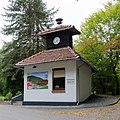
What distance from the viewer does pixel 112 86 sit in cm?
2794

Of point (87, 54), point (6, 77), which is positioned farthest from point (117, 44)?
point (6, 77)

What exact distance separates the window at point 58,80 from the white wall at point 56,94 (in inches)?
12.0

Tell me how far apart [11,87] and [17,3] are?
10591 millimetres

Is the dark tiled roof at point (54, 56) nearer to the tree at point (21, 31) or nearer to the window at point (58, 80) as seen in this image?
the window at point (58, 80)

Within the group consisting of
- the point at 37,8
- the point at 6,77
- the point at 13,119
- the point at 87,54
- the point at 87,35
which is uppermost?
the point at 37,8

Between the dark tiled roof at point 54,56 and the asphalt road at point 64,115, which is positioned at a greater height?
the dark tiled roof at point 54,56

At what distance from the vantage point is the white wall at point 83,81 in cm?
2063

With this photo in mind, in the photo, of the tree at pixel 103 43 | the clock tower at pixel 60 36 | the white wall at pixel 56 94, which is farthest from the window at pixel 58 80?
the tree at pixel 103 43

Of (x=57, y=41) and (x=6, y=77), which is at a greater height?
(x=57, y=41)

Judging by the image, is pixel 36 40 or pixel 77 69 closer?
pixel 77 69

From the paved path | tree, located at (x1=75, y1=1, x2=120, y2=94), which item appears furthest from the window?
tree, located at (x1=75, y1=1, x2=120, y2=94)

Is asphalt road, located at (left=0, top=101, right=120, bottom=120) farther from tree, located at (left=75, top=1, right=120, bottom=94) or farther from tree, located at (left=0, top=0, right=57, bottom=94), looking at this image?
tree, located at (left=0, top=0, right=57, bottom=94)

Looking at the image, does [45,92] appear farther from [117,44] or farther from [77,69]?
[117,44]

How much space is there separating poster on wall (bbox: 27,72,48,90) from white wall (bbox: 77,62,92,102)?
106 inches
